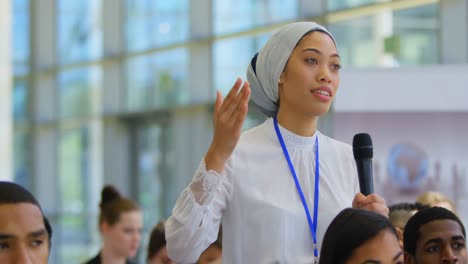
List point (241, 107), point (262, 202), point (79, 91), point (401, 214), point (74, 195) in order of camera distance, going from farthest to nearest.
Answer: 1. point (74, 195)
2. point (79, 91)
3. point (401, 214)
4. point (262, 202)
5. point (241, 107)

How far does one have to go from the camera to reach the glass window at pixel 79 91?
56.5 ft

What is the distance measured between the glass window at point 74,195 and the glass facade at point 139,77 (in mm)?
25

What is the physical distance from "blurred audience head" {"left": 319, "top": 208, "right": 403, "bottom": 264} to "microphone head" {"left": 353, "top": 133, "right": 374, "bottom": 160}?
337mm

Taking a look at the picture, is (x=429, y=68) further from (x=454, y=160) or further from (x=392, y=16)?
(x=392, y=16)

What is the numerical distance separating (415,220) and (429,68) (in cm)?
358

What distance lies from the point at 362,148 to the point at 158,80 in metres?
12.5

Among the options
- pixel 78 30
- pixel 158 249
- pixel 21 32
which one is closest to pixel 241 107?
pixel 158 249

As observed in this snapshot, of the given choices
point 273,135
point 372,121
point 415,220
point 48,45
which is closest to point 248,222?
point 273,135

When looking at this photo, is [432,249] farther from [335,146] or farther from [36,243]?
[36,243]

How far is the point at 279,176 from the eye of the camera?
2.88 metres

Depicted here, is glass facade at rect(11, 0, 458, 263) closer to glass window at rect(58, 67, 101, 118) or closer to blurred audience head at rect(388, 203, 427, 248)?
glass window at rect(58, 67, 101, 118)

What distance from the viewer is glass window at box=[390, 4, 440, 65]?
409 inches

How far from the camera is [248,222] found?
284 centimetres

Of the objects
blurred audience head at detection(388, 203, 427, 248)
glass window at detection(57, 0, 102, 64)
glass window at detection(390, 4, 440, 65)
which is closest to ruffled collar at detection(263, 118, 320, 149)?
blurred audience head at detection(388, 203, 427, 248)
